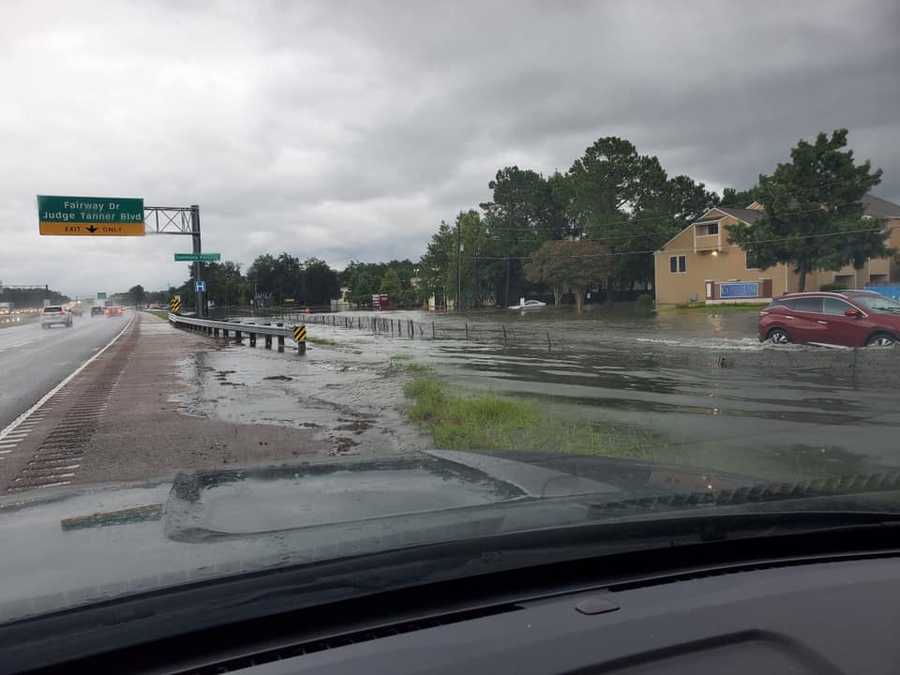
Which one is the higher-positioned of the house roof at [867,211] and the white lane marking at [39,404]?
the house roof at [867,211]

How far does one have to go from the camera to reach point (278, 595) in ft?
5.25

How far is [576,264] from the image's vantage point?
63094mm

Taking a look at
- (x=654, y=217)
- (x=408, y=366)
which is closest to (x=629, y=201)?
(x=654, y=217)

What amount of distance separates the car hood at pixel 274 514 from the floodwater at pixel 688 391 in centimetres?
476

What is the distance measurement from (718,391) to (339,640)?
12519 mm

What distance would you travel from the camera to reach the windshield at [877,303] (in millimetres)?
18078

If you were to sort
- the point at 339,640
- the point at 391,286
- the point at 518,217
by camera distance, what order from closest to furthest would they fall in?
the point at 339,640
the point at 518,217
the point at 391,286

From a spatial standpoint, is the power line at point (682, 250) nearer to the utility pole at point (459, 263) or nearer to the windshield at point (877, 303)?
the utility pole at point (459, 263)

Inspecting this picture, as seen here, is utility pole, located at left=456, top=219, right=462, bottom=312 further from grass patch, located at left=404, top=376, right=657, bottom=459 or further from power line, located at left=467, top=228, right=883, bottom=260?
grass patch, located at left=404, top=376, right=657, bottom=459

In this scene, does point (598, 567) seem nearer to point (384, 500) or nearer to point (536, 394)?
point (384, 500)

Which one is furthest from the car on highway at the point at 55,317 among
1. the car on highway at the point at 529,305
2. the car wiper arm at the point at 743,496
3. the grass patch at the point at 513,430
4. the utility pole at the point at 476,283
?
the car wiper arm at the point at 743,496

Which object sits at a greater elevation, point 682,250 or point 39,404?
point 682,250

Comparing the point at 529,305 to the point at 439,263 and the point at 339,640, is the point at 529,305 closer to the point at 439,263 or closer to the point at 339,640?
the point at 439,263

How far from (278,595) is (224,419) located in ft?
34.5
